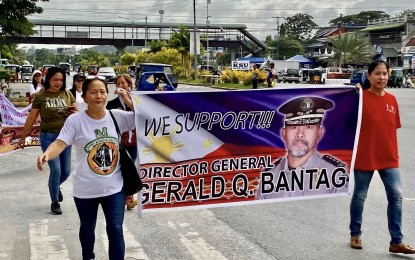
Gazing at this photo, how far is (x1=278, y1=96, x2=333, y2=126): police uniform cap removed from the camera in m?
5.81

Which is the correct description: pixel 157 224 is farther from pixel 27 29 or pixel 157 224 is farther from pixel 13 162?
pixel 27 29

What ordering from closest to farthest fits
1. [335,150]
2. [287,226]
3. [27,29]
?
[335,150]
[287,226]
[27,29]

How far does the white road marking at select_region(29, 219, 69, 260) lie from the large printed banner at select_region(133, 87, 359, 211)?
966 mm

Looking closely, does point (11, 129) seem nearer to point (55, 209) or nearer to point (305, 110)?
point (55, 209)

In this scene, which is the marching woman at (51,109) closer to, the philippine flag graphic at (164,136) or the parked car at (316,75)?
the philippine flag graphic at (164,136)

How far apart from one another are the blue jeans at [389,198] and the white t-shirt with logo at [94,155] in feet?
7.65

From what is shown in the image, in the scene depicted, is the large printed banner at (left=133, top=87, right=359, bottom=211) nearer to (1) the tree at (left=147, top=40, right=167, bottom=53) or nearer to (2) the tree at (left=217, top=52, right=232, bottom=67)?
(1) the tree at (left=147, top=40, right=167, bottom=53)

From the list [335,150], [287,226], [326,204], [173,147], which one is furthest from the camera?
[326,204]

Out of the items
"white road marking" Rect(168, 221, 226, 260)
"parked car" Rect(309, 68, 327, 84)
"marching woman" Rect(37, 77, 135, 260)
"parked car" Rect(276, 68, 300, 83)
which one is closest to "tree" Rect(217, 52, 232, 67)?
"parked car" Rect(276, 68, 300, 83)

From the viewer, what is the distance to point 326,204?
778 cm

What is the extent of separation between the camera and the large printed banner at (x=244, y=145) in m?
5.39

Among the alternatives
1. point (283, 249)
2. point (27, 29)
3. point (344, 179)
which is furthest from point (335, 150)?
point (27, 29)

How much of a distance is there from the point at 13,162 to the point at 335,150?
729cm

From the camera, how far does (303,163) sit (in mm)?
5887
